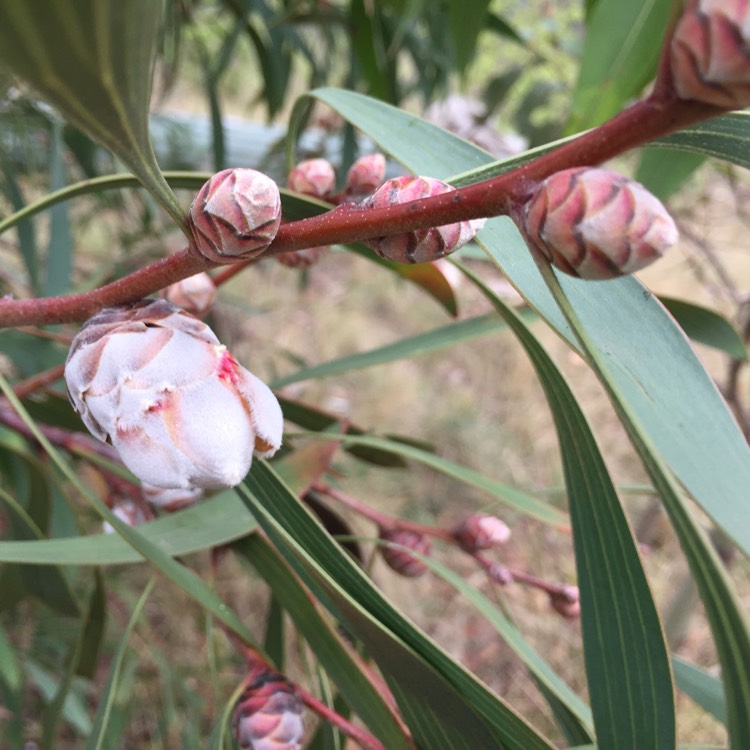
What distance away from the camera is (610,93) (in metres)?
0.65

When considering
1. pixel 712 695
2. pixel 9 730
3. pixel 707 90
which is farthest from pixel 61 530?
pixel 707 90

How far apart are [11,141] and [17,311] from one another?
112 centimetres

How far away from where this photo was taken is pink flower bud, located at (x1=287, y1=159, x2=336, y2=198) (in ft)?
1.69

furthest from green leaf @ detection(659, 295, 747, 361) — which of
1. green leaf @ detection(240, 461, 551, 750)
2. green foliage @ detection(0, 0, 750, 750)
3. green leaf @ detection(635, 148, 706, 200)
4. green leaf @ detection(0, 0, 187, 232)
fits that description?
green leaf @ detection(0, 0, 187, 232)

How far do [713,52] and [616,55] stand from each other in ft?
1.58

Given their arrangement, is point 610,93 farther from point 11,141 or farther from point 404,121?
point 11,141

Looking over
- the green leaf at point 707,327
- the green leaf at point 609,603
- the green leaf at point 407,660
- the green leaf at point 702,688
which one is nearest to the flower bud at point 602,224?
the green leaf at point 609,603

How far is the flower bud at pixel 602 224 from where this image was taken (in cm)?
23

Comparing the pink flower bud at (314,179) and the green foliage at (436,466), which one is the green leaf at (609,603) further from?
the pink flower bud at (314,179)

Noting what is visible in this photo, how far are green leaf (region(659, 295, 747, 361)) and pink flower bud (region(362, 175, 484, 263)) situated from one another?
349 millimetres

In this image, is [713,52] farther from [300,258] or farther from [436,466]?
[436,466]

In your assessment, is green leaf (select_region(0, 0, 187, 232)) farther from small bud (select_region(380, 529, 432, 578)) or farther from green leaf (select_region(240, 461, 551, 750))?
small bud (select_region(380, 529, 432, 578))

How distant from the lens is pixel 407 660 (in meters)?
0.40

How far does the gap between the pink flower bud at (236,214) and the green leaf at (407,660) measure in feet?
0.53
